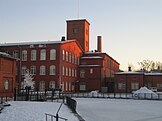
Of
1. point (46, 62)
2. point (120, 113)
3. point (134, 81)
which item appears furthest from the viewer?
point (134, 81)

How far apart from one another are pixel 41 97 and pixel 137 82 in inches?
1273

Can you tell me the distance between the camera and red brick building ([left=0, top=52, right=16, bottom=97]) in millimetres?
38953

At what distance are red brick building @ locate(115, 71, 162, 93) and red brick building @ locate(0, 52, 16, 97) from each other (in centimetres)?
3211

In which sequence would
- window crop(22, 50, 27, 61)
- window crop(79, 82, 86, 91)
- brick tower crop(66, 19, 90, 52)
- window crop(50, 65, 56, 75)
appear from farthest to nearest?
brick tower crop(66, 19, 90, 52) < window crop(79, 82, 86, 91) < window crop(22, 50, 27, 61) < window crop(50, 65, 56, 75)

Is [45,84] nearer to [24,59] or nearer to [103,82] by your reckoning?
[24,59]

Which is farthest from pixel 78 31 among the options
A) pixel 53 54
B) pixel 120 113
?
pixel 120 113

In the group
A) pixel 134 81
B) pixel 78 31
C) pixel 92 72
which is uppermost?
pixel 78 31

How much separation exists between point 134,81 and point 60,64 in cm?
1701

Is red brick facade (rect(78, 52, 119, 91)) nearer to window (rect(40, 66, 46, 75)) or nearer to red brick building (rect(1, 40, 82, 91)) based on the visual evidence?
red brick building (rect(1, 40, 82, 91))

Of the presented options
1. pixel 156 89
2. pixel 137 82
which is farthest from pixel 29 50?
pixel 156 89

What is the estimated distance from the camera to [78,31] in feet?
271

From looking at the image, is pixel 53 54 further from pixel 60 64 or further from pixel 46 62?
pixel 60 64

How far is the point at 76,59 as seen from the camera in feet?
244

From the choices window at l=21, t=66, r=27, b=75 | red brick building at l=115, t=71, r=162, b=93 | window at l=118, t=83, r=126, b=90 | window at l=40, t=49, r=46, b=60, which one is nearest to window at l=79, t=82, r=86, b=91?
red brick building at l=115, t=71, r=162, b=93
